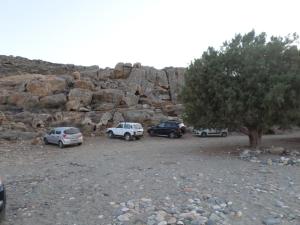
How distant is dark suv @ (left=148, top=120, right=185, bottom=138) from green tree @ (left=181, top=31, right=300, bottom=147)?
13.7 m

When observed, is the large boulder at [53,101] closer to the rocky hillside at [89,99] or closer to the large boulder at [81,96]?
the rocky hillside at [89,99]

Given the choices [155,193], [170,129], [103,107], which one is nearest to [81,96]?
[103,107]

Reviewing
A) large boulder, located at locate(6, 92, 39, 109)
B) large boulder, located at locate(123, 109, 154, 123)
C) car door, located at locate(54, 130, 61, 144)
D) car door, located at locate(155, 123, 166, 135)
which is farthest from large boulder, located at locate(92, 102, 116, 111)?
car door, located at locate(54, 130, 61, 144)

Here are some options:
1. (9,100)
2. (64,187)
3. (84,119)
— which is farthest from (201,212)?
(9,100)

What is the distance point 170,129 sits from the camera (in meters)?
37.3

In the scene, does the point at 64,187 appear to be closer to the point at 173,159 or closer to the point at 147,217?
the point at 147,217

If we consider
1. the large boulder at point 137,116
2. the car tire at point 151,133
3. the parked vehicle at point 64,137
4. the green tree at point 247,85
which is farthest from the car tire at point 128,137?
the green tree at point 247,85

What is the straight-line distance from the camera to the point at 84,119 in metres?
38.9

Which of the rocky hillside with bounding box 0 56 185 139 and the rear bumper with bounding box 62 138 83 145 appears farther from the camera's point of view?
the rocky hillside with bounding box 0 56 185 139

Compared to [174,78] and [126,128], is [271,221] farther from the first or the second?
[174,78]

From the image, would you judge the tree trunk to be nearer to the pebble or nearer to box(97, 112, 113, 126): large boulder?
the pebble

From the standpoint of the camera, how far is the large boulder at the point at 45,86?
1754 inches

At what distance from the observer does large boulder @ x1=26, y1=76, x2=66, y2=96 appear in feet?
146

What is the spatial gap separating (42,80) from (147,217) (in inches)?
1601
